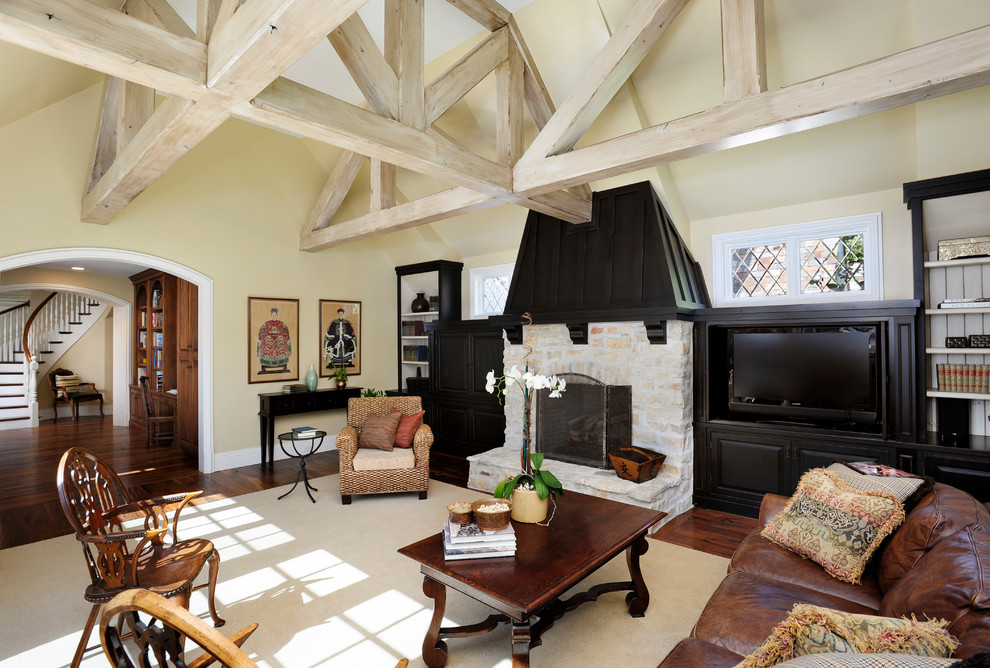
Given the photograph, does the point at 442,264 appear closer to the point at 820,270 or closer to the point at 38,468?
the point at 820,270

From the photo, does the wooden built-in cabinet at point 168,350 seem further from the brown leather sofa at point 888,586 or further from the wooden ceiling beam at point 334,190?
the brown leather sofa at point 888,586

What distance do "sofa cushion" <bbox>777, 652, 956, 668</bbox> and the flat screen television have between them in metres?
3.45

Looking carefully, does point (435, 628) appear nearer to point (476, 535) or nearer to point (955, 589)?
point (476, 535)

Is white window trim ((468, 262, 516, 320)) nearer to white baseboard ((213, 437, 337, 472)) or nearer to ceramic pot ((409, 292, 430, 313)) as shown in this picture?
ceramic pot ((409, 292, 430, 313))

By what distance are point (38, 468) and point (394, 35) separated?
634 centimetres

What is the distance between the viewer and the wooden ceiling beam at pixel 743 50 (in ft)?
9.04

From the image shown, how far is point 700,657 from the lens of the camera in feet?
5.50

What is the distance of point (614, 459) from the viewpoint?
4.31m

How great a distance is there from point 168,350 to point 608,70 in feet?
22.9

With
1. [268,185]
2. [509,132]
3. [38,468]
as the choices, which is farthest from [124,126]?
[38,468]

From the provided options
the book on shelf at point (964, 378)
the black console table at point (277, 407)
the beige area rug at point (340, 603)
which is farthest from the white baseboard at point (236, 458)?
the book on shelf at point (964, 378)

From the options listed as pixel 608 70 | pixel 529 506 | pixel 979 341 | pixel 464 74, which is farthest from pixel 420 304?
pixel 979 341

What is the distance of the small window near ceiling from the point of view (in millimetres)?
6723

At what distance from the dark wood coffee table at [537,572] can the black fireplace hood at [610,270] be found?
2103 millimetres
